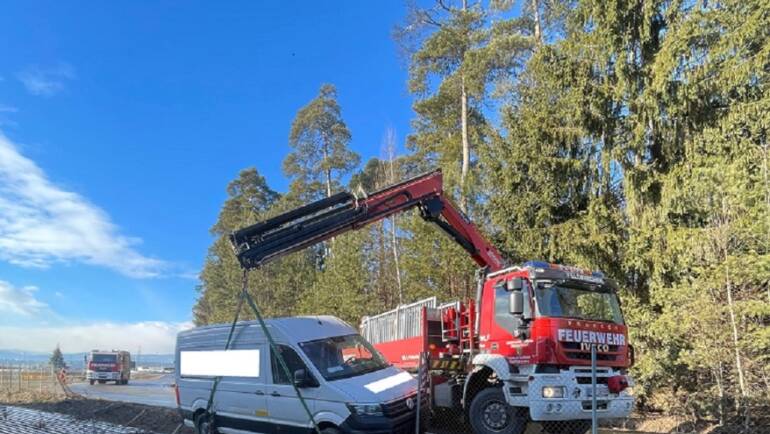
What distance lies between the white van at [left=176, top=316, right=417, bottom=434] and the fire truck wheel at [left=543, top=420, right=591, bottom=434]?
7.49 ft

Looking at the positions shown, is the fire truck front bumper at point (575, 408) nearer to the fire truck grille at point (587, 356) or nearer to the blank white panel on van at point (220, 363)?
the fire truck grille at point (587, 356)

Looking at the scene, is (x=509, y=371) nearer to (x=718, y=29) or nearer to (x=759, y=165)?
(x=759, y=165)

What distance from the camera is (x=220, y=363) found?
35.4 ft

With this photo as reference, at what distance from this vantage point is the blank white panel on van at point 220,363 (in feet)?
33.0

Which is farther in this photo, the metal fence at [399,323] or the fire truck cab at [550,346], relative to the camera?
the metal fence at [399,323]

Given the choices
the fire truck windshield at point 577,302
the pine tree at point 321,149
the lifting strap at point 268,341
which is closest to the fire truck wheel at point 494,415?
the fire truck windshield at point 577,302

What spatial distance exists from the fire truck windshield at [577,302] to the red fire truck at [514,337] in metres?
0.02

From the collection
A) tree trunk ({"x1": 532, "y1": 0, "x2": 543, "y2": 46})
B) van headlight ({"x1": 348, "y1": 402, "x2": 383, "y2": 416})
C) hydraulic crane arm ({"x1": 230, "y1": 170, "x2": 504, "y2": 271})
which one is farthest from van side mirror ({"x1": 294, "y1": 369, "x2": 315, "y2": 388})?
tree trunk ({"x1": 532, "y1": 0, "x2": 543, "y2": 46})

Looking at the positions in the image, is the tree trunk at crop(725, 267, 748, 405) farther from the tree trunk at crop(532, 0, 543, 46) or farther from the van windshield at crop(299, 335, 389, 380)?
the tree trunk at crop(532, 0, 543, 46)

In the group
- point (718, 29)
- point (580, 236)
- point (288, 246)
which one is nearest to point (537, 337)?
point (288, 246)

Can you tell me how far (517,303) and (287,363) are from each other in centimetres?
370

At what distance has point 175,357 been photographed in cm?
1220

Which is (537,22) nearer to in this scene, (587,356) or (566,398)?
(587,356)

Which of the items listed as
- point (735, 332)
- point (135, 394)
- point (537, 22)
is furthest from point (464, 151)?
point (135, 394)
